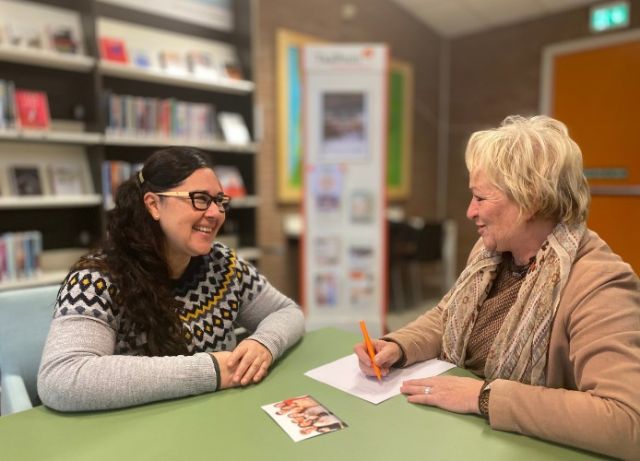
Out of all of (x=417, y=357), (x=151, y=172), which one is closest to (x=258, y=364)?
(x=417, y=357)

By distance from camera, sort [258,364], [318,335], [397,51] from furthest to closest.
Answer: [397,51] < [318,335] < [258,364]

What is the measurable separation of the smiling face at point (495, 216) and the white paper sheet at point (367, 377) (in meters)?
0.38

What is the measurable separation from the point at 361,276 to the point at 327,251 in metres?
0.35

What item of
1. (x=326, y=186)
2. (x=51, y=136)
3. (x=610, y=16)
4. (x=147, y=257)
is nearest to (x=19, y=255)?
(x=51, y=136)

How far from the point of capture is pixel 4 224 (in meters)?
3.12

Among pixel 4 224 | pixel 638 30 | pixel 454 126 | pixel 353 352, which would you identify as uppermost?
pixel 638 30

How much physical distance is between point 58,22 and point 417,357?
3.31 meters

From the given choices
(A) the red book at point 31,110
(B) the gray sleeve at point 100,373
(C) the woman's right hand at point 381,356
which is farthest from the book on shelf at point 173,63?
(C) the woman's right hand at point 381,356

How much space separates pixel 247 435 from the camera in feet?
3.29

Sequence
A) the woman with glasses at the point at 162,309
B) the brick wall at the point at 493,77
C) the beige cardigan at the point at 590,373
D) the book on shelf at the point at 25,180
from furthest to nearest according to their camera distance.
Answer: the brick wall at the point at 493,77
the book on shelf at the point at 25,180
the woman with glasses at the point at 162,309
the beige cardigan at the point at 590,373

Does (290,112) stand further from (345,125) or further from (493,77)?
(493,77)

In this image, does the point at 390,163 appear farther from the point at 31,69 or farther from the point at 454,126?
the point at 31,69

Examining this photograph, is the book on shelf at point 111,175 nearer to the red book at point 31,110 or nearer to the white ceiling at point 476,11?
the red book at point 31,110

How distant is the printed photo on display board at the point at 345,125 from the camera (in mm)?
3908
